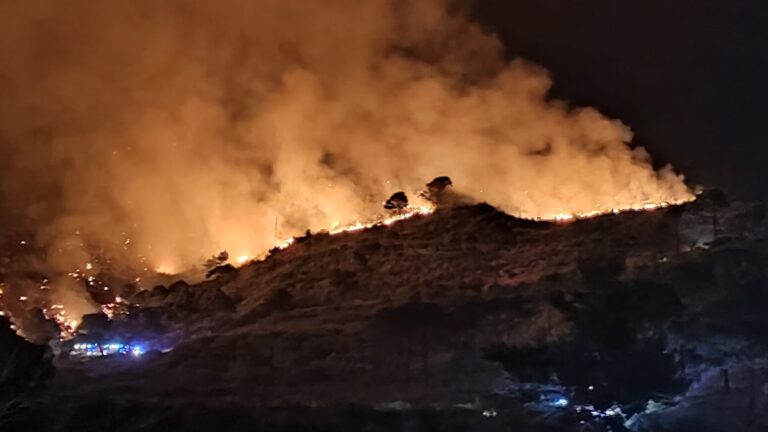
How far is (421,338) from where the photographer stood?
20.4 m

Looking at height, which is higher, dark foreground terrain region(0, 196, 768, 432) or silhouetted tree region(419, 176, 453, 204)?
silhouetted tree region(419, 176, 453, 204)

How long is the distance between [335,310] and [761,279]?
926cm

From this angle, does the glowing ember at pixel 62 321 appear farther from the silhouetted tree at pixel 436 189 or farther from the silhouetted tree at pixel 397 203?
the silhouetted tree at pixel 436 189

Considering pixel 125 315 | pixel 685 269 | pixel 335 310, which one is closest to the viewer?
pixel 685 269

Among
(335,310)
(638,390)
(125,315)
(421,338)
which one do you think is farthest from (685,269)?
(125,315)

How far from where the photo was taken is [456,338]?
19828 millimetres

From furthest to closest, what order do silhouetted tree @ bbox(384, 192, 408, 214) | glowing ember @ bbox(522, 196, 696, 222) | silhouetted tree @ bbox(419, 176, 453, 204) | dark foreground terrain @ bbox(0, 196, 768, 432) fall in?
silhouetted tree @ bbox(384, 192, 408, 214) < silhouetted tree @ bbox(419, 176, 453, 204) < glowing ember @ bbox(522, 196, 696, 222) < dark foreground terrain @ bbox(0, 196, 768, 432)

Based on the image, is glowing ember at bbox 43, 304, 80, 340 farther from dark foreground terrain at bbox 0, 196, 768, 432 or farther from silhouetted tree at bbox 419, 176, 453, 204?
silhouetted tree at bbox 419, 176, 453, 204

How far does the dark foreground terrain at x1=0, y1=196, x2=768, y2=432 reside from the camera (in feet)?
60.4

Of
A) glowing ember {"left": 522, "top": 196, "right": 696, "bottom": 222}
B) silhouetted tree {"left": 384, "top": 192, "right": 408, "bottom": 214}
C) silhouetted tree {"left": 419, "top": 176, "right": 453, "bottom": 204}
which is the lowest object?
glowing ember {"left": 522, "top": 196, "right": 696, "bottom": 222}

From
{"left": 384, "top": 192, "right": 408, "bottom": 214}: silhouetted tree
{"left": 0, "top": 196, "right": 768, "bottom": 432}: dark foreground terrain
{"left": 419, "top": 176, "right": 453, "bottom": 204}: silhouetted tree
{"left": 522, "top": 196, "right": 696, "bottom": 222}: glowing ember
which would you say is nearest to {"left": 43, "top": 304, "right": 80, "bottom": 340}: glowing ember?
{"left": 0, "top": 196, "right": 768, "bottom": 432}: dark foreground terrain

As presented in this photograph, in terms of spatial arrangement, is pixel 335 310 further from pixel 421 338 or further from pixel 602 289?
pixel 602 289

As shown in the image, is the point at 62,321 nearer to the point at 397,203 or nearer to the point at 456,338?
the point at 397,203

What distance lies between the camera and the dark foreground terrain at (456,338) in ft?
60.4
